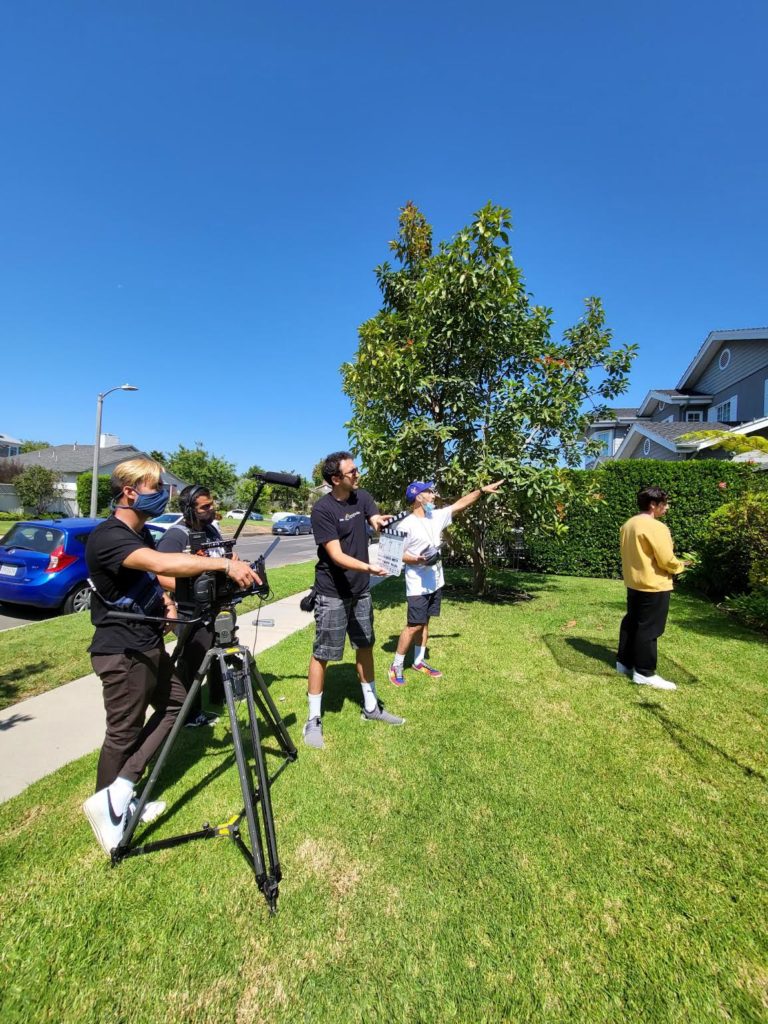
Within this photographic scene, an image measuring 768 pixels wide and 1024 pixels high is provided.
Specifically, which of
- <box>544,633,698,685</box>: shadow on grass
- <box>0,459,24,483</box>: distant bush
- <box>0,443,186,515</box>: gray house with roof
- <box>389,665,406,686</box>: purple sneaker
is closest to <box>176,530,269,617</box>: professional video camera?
<box>389,665,406,686</box>: purple sneaker

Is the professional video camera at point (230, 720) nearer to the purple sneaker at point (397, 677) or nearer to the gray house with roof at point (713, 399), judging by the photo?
the purple sneaker at point (397, 677)

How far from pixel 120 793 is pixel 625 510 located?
11.7 m

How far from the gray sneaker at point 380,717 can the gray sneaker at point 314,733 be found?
1.39ft

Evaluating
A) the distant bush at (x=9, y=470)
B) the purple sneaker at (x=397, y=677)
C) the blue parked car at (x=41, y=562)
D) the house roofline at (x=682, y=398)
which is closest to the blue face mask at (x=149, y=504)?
the purple sneaker at (x=397, y=677)

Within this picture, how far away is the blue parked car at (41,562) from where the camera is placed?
7.44 m

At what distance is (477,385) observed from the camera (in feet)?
27.1

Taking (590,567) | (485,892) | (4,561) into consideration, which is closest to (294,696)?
(485,892)

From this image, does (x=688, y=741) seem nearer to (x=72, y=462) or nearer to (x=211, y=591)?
(x=211, y=591)

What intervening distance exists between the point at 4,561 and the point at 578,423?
9681 mm

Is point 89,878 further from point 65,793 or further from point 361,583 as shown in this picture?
point 361,583

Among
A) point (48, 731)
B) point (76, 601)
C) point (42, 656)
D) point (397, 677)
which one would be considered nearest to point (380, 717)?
point (397, 677)

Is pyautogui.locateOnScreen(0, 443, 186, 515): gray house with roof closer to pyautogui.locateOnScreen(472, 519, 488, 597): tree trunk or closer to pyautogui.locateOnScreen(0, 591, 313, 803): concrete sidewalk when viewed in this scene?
pyautogui.locateOnScreen(472, 519, 488, 597): tree trunk

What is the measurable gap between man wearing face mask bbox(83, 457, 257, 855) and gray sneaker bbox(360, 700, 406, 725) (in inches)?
67.3

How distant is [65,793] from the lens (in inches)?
110
